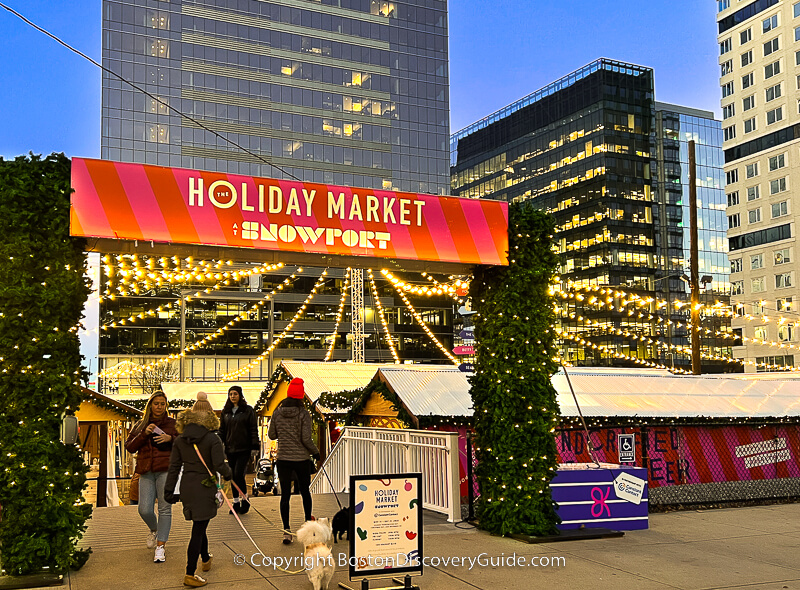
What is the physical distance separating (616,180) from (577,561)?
107639 mm

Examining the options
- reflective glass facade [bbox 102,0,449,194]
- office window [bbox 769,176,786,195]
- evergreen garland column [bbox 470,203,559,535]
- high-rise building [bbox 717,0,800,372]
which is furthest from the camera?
office window [bbox 769,176,786,195]

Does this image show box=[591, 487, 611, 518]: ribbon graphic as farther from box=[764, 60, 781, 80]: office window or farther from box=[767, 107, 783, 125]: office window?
box=[764, 60, 781, 80]: office window

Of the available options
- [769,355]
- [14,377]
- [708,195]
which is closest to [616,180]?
[708,195]

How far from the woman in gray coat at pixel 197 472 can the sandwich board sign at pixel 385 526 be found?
1.31 m

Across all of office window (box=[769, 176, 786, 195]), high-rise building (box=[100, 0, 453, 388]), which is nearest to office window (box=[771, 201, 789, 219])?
office window (box=[769, 176, 786, 195])

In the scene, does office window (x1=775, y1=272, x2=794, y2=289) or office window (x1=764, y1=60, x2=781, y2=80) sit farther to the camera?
office window (x1=764, y1=60, x2=781, y2=80)

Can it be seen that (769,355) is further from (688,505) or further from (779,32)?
(688,505)

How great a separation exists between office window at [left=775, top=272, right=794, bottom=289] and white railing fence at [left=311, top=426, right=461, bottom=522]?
251 feet

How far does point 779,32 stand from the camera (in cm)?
8188

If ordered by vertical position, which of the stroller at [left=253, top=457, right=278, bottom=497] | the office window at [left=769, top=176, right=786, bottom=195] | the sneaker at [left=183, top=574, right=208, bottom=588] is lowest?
the stroller at [left=253, top=457, right=278, bottom=497]

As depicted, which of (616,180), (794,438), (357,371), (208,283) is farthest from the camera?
(616,180)

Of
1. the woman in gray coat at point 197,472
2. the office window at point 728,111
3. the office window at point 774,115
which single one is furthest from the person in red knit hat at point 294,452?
the office window at point 728,111

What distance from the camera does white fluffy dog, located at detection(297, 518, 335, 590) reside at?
21.1 ft

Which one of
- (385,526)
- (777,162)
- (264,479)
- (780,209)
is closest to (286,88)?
(777,162)
